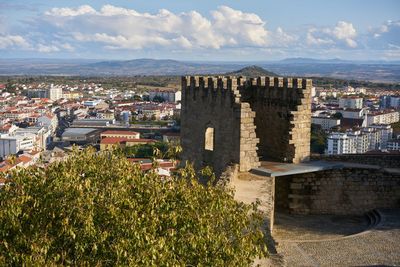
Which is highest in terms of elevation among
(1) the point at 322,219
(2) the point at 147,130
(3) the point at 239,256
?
(3) the point at 239,256

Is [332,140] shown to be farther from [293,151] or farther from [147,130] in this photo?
[293,151]

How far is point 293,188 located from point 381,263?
4.58 meters

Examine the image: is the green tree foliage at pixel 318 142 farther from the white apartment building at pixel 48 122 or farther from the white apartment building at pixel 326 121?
the white apartment building at pixel 48 122

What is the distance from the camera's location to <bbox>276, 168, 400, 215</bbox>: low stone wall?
1452 centimetres

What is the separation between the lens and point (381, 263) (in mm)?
10172

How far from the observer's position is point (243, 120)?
1389 cm

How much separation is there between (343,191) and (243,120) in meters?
3.13

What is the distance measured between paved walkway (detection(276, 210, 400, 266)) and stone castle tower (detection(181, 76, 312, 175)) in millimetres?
2645

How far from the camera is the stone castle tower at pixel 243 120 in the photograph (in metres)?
14.0

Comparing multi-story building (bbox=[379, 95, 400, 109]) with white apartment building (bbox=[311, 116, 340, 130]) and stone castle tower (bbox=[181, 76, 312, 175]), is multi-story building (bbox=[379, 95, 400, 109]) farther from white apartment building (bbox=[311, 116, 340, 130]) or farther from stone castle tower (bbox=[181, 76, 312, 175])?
stone castle tower (bbox=[181, 76, 312, 175])

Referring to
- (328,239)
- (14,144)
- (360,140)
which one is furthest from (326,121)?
(328,239)

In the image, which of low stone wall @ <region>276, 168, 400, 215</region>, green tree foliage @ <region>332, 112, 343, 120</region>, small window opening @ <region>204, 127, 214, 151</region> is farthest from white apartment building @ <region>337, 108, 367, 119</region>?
small window opening @ <region>204, 127, 214, 151</region>

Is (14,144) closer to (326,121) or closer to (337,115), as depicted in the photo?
(326,121)

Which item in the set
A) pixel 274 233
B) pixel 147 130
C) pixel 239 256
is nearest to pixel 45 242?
pixel 239 256
